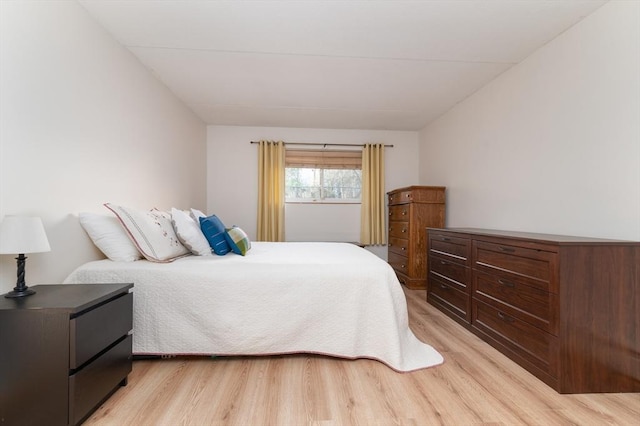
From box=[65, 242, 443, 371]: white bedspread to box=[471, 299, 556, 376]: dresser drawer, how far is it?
495 millimetres

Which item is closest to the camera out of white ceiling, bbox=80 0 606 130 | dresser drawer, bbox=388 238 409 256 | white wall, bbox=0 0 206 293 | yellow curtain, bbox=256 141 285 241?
white wall, bbox=0 0 206 293

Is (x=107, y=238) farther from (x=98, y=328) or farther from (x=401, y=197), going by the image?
(x=401, y=197)

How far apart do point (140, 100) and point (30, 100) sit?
1.20 meters

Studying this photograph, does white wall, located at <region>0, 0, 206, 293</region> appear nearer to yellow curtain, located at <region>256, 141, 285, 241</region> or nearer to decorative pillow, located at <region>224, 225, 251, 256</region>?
decorative pillow, located at <region>224, 225, 251, 256</region>

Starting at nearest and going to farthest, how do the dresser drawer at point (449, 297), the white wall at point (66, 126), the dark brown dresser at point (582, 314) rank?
the white wall at point (66, 126) → the dark brown dresser at point (582, 314) → the dresser drawer at point (449, 297)

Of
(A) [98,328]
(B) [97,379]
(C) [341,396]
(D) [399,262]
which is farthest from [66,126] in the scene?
(D) [399,262]

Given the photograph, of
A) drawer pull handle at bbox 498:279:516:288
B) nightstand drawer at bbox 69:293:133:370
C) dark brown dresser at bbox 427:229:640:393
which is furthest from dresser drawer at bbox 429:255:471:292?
nightstand drawer at bbox 69:293:133:370

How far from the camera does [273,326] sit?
6.33 ft

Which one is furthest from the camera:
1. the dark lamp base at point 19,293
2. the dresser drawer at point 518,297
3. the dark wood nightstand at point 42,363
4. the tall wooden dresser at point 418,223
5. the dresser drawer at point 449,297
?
the tall wooden dresser at point 418,223

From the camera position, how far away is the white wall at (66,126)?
154cm

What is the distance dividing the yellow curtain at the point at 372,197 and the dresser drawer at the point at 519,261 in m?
2.35

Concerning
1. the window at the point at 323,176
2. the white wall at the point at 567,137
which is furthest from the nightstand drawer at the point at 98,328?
the window at the point at 323,176

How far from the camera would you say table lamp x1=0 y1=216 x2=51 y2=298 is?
132 centimetres

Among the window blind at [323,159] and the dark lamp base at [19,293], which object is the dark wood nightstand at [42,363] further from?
the window blind at [323,159]
